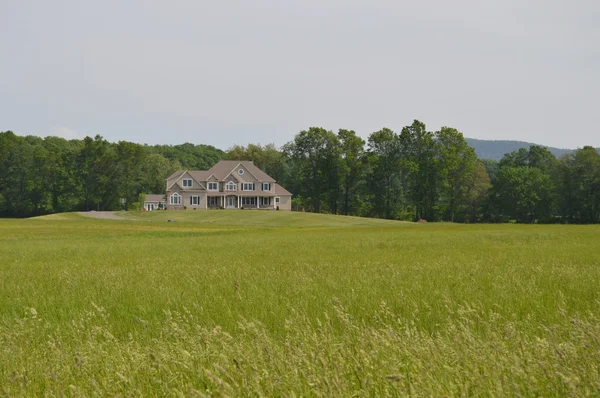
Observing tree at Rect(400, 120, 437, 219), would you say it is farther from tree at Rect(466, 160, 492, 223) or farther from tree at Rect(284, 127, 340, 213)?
tree at Rect(284, 127, 340, 213)

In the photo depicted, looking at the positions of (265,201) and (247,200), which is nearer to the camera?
(247,200)

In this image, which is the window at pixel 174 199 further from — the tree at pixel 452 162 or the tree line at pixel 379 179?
the tree at pixel 452 162

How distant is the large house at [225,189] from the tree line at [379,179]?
8009mm

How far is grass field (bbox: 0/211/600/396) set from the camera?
13.2ft

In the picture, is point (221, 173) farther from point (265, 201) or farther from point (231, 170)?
point (265, 201)

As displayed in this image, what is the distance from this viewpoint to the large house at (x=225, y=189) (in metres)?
110

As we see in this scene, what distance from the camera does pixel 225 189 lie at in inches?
4454

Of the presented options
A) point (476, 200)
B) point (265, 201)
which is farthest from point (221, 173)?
point (476, 200)

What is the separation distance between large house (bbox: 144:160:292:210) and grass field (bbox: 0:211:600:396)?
93022mm

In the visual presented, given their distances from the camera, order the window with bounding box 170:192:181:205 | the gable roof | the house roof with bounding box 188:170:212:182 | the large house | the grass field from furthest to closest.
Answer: the gable roof < the house roof with bounding box 188:170:212:182 < the large house < the window with bounding box 170:192:181:205 < the grass field

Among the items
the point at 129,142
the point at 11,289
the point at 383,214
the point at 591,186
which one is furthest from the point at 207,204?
the point at 11,289

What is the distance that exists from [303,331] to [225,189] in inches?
4272

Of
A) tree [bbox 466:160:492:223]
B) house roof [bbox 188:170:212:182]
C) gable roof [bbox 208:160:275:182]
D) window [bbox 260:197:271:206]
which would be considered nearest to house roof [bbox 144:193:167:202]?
house roof [bbox 188:170:212:182]

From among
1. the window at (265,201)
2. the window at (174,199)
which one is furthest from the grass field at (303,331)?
the window at (265,201)
